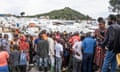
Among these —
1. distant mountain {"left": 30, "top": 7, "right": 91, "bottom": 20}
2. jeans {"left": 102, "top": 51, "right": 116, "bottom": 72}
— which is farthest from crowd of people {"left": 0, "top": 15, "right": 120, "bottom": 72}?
distant mountain {"left": 30, "top": 7, "right": 91, "bottom": 20}

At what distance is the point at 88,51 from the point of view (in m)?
14.4

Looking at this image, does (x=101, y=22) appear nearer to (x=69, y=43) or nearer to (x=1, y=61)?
(x=1, y=61)

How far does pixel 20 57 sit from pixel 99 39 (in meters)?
4.28

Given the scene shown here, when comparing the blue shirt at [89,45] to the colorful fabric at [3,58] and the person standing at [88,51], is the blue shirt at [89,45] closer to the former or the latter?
the person standing at [88,51]

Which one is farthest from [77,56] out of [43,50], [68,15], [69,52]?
[68,15]

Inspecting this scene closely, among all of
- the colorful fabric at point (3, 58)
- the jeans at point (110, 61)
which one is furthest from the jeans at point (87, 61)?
the colorful fabric at point (3, 58)

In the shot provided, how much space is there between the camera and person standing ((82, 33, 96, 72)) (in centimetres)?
1434

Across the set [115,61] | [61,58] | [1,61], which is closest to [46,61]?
[61,58]

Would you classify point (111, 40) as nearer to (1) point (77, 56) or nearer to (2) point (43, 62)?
(1) point (77, 56)

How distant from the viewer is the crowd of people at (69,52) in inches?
475

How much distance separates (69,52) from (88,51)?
12.8ft

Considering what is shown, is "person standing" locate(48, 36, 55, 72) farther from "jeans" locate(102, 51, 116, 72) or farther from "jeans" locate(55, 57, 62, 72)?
"jeans" locate(102, 51, 116, 72)

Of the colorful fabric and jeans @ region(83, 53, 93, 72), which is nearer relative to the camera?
the colorful fabric

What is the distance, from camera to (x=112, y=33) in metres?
11.9
